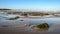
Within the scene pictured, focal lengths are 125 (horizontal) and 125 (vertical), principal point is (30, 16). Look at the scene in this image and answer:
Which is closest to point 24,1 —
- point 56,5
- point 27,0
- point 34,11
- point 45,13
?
point 27,0

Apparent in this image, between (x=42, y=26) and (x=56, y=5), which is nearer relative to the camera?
(x=42, y=26)

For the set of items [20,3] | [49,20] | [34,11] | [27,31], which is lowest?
[27,31]

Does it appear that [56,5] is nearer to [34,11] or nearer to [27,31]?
[34,11]

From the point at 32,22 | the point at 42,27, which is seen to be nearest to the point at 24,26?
the point at 32,22

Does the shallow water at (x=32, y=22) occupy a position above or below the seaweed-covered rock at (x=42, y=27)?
above

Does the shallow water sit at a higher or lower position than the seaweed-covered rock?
higher

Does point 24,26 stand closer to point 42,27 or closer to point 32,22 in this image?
point 32,22

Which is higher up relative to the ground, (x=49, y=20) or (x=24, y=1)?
(x=24, y=1)
